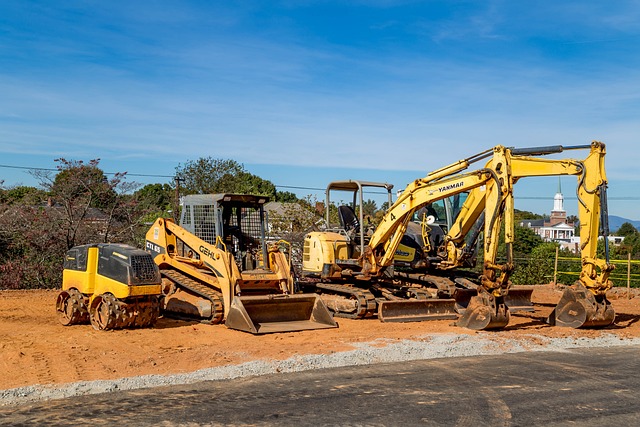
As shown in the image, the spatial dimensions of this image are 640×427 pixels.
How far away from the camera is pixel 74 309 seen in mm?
12625

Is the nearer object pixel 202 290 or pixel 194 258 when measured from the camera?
pixel 202 290

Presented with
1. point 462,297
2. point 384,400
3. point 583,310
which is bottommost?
point 384,400

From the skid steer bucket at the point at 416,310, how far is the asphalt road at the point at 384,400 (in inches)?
177

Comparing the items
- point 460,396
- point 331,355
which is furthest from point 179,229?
point 460,396

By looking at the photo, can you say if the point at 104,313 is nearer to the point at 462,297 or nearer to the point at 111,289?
the point at 111,289

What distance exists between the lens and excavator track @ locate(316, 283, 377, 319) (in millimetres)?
14727

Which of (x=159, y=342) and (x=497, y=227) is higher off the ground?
(x=497, y=227)

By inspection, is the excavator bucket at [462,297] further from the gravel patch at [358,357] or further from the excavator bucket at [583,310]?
the gravel patch at [358,357]

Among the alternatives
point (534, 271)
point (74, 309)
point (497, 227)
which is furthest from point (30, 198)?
point (534, 271)

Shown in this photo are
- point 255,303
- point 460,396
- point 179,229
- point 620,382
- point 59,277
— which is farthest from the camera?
point 59,277

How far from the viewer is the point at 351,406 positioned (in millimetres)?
7398

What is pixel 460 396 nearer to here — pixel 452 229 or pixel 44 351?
pixel 44 351

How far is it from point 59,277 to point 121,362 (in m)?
12.5

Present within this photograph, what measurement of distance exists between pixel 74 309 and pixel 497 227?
7.89 metres
